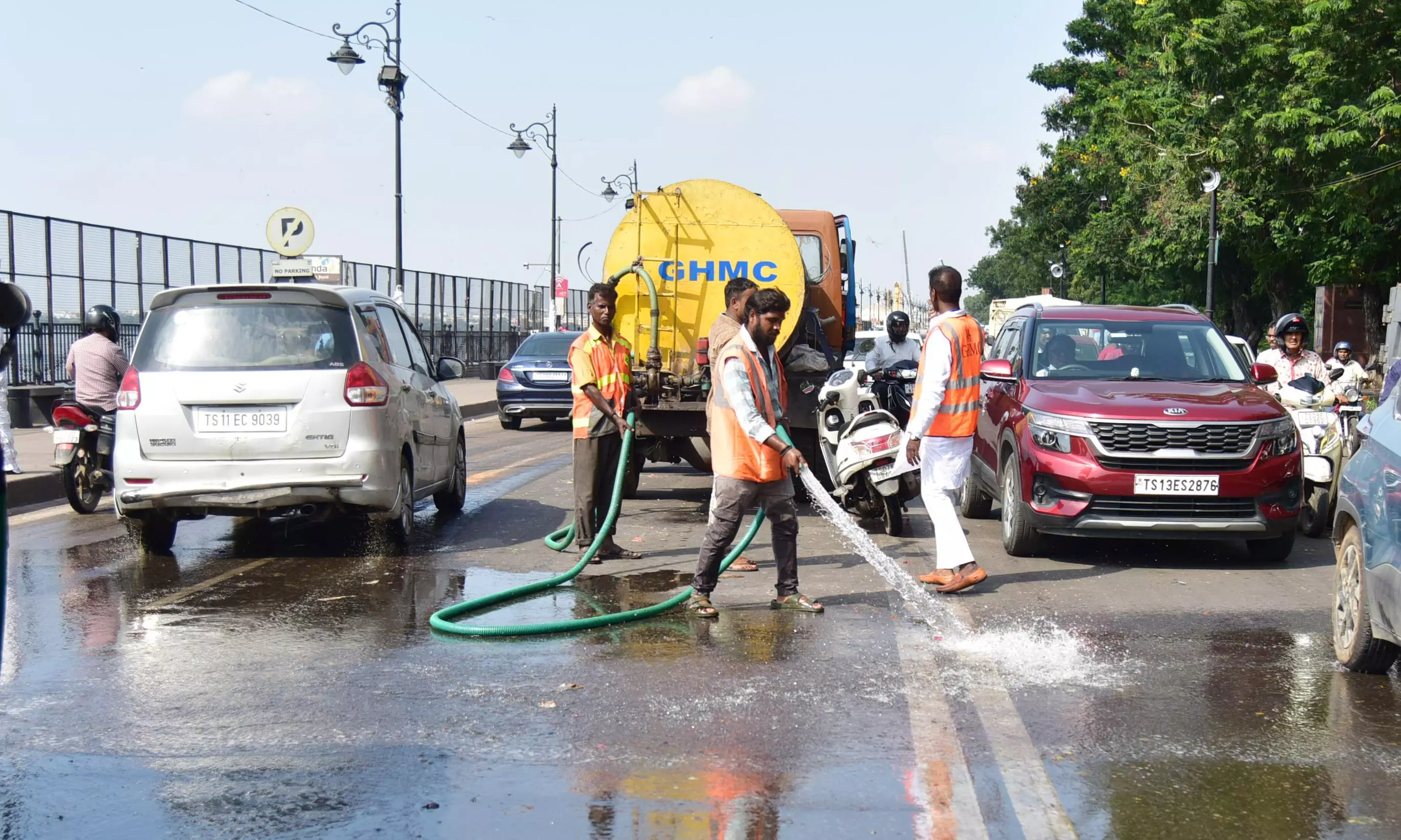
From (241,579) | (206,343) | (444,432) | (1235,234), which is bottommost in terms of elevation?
(241,579)

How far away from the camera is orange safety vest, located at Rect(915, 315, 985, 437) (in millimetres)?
8203

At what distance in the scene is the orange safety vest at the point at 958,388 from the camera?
8.20 m

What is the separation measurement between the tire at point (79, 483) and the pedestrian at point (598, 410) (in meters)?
4.75

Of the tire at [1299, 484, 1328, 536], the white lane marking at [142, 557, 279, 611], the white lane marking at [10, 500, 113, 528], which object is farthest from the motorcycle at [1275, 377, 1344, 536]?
the white lane marking at [10, 500, 113, 528]

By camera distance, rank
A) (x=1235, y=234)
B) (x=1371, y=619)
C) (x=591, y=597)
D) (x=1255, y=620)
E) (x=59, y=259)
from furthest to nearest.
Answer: (x=1235, y=234) < (x=59, y=259) < (x=591, y=597) < (x=1255, y=620) < (x=1371, y=619)

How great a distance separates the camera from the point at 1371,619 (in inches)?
229

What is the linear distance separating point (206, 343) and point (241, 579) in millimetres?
1581

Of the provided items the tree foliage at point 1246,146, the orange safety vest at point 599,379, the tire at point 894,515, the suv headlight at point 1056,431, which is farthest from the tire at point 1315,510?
the tree foliage at point 1246,146

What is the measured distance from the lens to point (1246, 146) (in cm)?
2483

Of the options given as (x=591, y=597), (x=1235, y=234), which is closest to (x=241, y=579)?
(x=591, y=597)

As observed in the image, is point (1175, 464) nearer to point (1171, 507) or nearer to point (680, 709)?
point (1171, 507)

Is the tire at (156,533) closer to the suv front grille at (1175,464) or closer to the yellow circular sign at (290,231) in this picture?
Answer: the suv front grille at (1175,464)

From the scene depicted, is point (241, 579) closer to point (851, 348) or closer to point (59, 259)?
point (851, 348)

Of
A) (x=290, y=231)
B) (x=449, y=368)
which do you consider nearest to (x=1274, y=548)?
(x=449, y=368)
